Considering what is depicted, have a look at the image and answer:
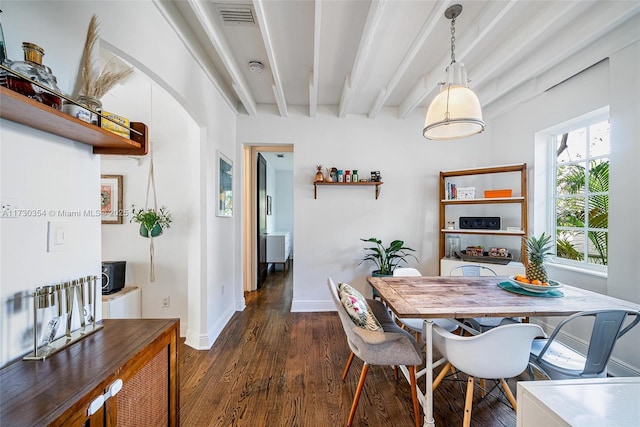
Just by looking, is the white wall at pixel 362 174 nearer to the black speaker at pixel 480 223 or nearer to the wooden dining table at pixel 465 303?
the black speaker at pixel 480 223

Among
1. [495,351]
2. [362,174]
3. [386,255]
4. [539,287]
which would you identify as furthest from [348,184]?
[495,351]

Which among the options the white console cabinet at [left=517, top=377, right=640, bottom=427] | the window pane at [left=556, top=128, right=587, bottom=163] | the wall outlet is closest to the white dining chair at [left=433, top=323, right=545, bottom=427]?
the white console cabinet at [left=517, top=377, right=640, bottom=427]

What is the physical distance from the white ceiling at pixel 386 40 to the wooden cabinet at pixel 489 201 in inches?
33.7

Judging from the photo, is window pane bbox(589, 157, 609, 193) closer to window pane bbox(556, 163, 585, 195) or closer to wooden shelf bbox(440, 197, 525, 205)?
window pane bbox(556, 163, 585, 195)

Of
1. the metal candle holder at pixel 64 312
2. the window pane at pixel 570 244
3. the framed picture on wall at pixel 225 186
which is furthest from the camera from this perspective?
the framed picture on wall at pixel 225 186

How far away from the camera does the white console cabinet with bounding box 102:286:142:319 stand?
222 cm

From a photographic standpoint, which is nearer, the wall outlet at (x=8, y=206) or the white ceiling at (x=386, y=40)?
the wall outlet at (x=8, y=206)

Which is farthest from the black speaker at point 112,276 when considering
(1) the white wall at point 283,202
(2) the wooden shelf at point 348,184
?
(1) the white wall at point 283,202

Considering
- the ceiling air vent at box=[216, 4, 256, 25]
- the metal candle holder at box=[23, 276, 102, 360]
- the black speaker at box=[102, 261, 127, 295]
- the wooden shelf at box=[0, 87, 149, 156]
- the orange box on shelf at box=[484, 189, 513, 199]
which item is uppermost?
the ceiling air vent at box=[216, 4, 256, 25]

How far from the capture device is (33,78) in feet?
2.64

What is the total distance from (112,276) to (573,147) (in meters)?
4.83

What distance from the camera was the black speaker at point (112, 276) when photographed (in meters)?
2.35

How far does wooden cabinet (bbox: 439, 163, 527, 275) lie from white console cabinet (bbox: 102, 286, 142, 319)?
359 centimetres

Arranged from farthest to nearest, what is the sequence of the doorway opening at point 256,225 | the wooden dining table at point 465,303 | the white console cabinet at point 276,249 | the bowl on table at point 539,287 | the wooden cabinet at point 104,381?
the white console cabinet at point 276,249, the doorway opening at point 256,225, the bowl on table at point 539,287, the wooden dining table at point 465,303, the wooden cabinet at point 104,381
